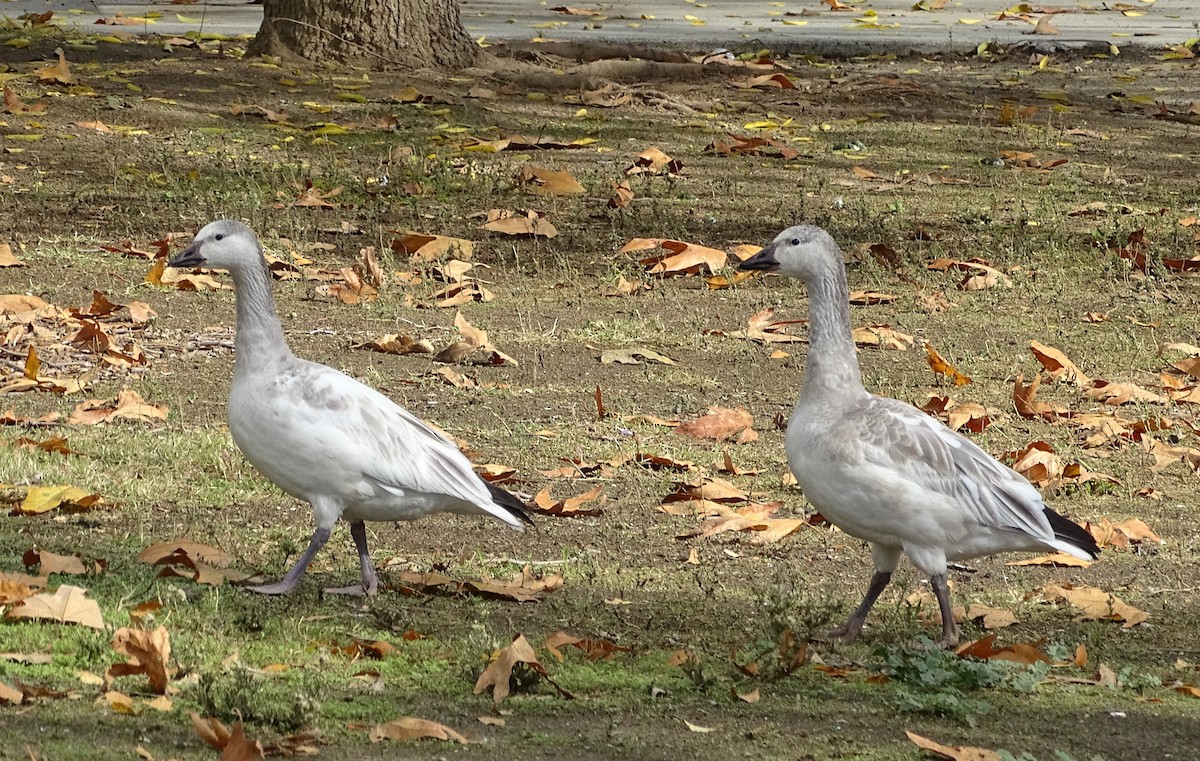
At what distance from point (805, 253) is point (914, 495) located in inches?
38.6

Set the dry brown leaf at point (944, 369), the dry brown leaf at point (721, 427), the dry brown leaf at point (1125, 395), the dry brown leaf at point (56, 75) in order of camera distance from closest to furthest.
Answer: the dry brown leaf at point (721, 427) < the dry brown leaf at point (1125, 395) < the dry brown leaf at point (944, 369) < the dry brown leaf at point (56, 75)

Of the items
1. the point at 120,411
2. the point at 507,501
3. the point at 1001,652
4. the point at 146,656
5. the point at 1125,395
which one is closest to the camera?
the point at 146,656

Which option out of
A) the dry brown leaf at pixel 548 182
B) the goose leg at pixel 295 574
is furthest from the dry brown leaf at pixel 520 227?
the goose leg at pixel 295 574

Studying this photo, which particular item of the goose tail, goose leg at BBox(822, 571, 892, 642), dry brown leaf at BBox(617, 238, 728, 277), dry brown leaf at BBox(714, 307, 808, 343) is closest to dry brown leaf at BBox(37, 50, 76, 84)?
dry brown leaf at BBox(617, 238, 728, 277)

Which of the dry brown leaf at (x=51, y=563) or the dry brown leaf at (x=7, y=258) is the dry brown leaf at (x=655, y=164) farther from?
the dry brown leaf at (x=51, y=563)

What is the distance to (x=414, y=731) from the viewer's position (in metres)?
3.93

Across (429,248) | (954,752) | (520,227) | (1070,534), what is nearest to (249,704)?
(954,752)

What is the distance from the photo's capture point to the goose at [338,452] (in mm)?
5012

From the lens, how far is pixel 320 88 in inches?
522

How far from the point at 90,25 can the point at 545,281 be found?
8.91 metres

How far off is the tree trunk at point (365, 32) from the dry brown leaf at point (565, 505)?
27.3 ft

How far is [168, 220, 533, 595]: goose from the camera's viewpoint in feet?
16.4

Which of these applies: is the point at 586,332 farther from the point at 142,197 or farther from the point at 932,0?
the point at 932,0

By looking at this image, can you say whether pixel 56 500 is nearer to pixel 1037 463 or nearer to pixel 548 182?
pixel 1037 463
